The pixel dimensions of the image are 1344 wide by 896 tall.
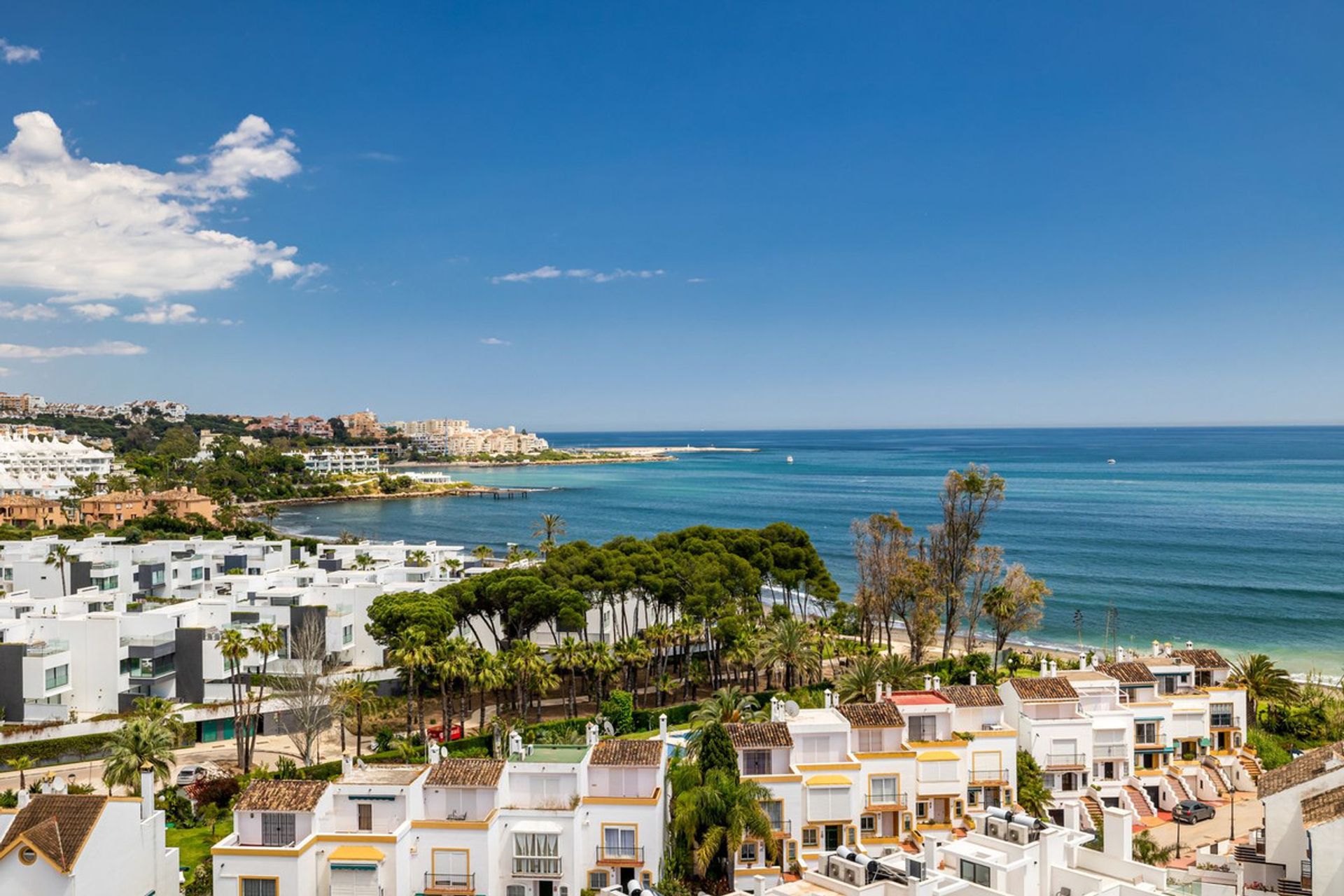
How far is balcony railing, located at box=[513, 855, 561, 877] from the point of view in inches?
963

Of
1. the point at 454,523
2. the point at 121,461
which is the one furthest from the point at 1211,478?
the point at 121,461

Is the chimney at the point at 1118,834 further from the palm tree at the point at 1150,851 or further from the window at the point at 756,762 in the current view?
the window at the point at 756,762

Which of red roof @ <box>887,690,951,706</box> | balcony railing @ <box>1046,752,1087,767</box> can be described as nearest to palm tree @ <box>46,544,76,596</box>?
red roof @ <box>887,690,951,706</box>

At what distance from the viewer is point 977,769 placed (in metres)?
31.0

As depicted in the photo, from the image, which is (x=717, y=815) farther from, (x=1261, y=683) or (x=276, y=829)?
(x=1261, y=683)

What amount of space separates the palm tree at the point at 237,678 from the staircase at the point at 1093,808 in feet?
101

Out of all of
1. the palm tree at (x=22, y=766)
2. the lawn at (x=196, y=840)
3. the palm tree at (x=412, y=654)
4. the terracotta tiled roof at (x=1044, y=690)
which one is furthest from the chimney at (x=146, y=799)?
the terracotta tiled roof at (x=1044, y=690)

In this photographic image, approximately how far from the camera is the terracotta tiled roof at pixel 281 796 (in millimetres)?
23203

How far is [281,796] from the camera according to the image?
926 inches

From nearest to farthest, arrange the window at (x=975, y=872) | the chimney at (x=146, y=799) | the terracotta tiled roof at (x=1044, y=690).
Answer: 1. the window at (x=975, y=872)
2. the chimney at (x=146, y=799)
3. the terracotta tiled roof at (x=1044, y=690)

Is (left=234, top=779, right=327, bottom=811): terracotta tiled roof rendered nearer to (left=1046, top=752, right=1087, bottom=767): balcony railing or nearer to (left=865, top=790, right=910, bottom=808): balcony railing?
(left=865, top=790, right=910, bottom=808): balcony railing

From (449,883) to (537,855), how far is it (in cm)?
230

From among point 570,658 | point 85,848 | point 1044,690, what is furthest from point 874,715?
point 85,848

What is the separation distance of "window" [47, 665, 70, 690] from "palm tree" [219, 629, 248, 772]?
6219mm
